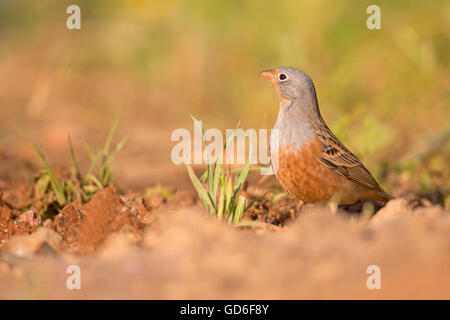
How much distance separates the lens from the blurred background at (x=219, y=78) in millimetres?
6828

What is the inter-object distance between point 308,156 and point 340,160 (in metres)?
0.34

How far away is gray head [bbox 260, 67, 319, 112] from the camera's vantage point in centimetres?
491

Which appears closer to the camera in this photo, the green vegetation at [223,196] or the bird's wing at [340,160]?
the green vegetation at [223,196]

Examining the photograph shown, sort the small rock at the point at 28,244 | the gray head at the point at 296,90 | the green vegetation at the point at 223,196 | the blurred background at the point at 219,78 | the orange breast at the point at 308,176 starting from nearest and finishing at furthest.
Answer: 1. the small rock at the point at 28,244
2. the green vegetation at the point at 223,196
3. the orange breast at the point at 308,176
4. the gray head at the point at 296,90
5. the blurred background at the point at 219,78

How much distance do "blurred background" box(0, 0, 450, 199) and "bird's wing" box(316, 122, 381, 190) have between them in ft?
2.43

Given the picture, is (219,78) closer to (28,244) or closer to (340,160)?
(340,160)

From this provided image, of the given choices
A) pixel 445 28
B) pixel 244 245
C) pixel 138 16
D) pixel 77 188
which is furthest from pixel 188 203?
pixel 138 16

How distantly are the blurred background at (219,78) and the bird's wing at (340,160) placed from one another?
74 cm

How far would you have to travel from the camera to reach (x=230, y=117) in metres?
9.05

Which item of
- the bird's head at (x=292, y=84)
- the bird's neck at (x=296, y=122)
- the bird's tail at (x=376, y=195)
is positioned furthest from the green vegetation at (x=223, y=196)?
the bird's tail at (x=376, y=195)

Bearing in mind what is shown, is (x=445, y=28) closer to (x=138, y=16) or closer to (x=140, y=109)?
(x=140, y=109)

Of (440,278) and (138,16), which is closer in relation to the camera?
(440,278)

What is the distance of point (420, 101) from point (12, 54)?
7.97 m

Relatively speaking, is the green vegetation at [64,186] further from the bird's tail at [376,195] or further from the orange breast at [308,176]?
the bird's tail at [376,195]
